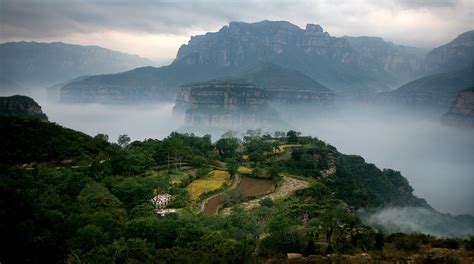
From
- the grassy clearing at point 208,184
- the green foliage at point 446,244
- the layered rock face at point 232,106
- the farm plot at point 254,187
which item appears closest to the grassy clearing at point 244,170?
the farm plot at point 254,187

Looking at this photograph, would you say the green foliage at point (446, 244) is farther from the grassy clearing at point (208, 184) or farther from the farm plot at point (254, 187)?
the farm plot at point (254, 187)

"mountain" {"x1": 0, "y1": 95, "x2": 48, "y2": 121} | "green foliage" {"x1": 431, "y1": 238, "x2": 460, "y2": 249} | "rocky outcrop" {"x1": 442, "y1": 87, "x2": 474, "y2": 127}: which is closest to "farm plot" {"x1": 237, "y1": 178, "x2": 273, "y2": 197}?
"green foliage" {"x1": 431, "y1": 238, "x2": 460, "y2": 249}

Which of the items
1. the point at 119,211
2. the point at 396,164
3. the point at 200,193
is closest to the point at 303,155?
the point at 200,193

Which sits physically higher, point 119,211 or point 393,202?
point 119,211

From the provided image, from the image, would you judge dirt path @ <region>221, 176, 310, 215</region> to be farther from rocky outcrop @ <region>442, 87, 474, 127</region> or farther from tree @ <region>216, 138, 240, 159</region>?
rocky outcrop @ <region>442, 87, 474, 127</region>

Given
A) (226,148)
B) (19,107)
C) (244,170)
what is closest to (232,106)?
(19,107)

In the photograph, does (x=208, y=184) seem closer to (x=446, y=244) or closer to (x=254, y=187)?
(x=254, y=187)

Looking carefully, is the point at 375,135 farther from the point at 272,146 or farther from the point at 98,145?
the point at 98,145

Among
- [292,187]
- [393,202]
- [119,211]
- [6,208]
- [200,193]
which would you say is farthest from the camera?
[393,202]
